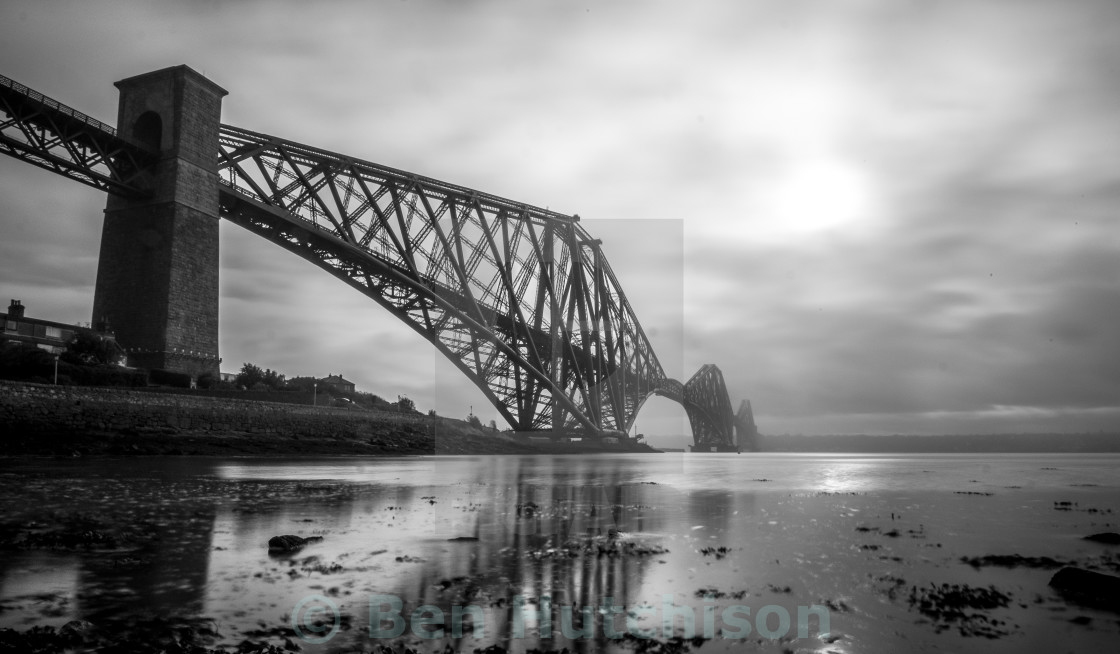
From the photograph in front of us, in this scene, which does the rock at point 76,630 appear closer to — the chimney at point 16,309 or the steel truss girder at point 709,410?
the chimney at point 16,309

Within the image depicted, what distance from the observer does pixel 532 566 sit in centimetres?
802

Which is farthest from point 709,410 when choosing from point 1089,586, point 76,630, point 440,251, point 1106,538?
point 76,630

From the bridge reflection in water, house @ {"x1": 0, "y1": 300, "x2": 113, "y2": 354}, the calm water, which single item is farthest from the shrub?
house @ {"x1": 0, "y1": 300, "x2": 113, "y2": 354}

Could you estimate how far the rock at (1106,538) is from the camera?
11195mm

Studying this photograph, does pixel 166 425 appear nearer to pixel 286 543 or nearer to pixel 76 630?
pixel 286 543

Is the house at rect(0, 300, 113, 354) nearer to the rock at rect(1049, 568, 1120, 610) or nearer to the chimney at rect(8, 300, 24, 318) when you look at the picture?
the chimney at rect(8, 300, 24, 318)

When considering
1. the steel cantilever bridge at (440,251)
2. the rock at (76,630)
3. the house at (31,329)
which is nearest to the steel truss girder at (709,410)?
the steel cantilever bridge at (440,251)

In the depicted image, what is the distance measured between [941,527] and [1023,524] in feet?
6.89

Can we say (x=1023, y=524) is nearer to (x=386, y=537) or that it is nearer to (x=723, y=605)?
(x=723, y=605)

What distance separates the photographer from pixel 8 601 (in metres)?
5.63

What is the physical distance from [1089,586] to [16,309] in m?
68.5

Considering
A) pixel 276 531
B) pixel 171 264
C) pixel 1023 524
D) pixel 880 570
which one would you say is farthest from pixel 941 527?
pixel 171 264

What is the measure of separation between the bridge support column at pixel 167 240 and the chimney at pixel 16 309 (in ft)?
90.5

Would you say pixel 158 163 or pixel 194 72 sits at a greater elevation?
pixel 194 72
